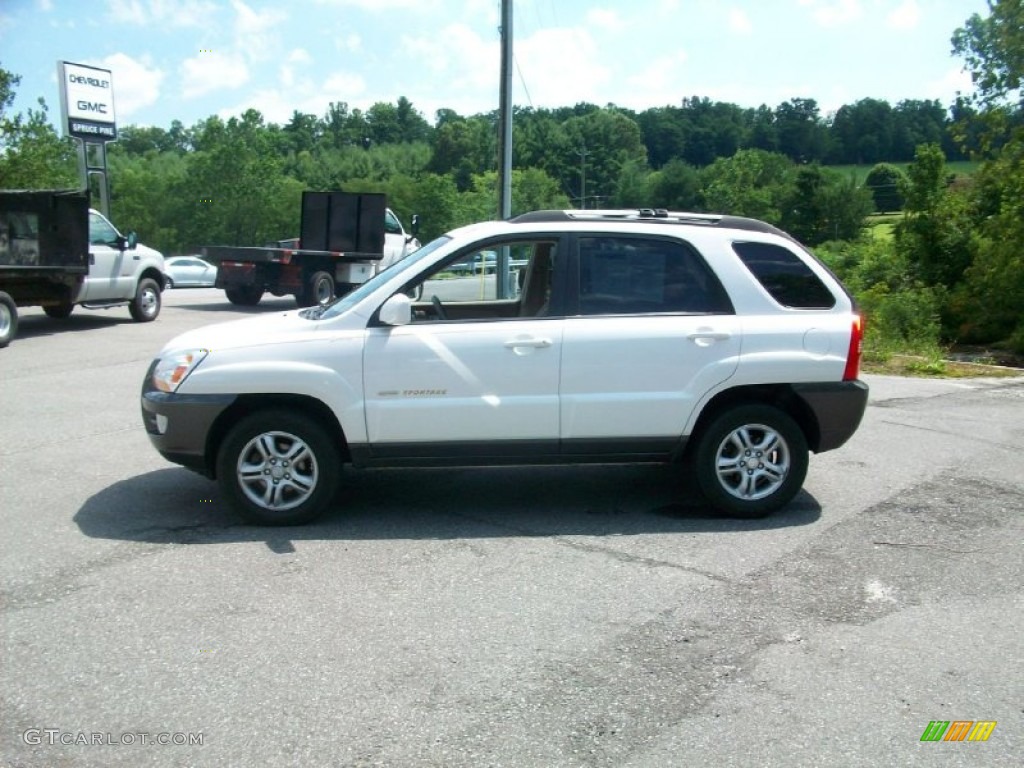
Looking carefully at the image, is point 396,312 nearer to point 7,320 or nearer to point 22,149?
point 7,320

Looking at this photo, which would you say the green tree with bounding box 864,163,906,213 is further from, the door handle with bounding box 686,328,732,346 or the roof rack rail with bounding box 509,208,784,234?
the door handle with bounding box 686,328,732,346

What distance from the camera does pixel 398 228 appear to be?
2514cm

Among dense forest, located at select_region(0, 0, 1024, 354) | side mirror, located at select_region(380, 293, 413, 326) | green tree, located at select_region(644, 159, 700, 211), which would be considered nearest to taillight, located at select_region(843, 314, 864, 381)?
side mirror, located at select_region(380, 293, 413, 326)

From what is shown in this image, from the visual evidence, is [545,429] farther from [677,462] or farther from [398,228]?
[398,228]

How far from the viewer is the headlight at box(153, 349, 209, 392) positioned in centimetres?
605

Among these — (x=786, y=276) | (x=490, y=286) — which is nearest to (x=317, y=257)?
(x=490, y=286)

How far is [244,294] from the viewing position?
23.0m

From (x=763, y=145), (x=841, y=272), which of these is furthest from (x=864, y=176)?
(x=841, y=272)

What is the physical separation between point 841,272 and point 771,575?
92.4 ft

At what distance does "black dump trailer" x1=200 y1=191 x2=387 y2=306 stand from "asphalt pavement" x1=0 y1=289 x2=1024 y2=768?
14509 millimetres

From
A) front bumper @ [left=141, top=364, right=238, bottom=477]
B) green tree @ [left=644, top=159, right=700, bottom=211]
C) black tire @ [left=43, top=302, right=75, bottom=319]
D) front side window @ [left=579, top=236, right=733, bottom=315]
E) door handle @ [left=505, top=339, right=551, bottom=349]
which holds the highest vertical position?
green tree @ [left=644, top=159, right=700, bottom=211]

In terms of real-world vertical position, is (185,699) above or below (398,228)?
below

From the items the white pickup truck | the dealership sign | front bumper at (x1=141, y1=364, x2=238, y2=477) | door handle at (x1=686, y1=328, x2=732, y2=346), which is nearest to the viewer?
front bumper at (x1=141, y1=364, x2=238, y2=477)

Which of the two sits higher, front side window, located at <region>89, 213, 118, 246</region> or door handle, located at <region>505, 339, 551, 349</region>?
front side window, located at <region>89, 213, 118, 246</region>
